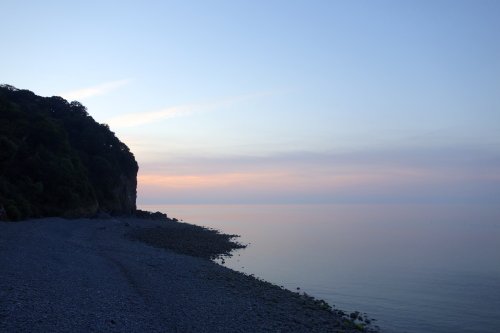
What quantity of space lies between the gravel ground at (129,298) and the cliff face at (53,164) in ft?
56.1

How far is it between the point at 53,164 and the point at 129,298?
3730 centimetres

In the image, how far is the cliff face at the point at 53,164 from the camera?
137 ft

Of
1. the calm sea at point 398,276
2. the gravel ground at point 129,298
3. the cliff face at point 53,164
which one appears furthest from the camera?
the cliff face at point 53,164

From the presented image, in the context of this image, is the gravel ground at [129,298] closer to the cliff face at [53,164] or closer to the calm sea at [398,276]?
the calm sea at [398,276]

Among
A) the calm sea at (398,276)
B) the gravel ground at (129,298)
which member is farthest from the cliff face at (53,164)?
the calm sea at (398,276)

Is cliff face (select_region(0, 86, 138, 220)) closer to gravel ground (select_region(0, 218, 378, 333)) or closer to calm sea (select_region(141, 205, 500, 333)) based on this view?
gravel ground (select_region(0, 218, 378, 333))

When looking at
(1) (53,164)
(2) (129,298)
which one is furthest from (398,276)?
(1) (53,164)

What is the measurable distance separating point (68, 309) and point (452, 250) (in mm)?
45601

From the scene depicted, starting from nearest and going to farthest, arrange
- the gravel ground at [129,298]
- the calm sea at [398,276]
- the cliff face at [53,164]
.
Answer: the gravel ground at [129,298]
the calm sea at [398,276]
the cliff face at [53,164]

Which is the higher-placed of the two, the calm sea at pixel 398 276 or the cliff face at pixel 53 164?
the cliff face at pixel 53 164

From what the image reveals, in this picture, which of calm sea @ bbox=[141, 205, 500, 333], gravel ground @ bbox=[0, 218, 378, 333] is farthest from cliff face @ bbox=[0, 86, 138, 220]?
calm sea @ bbox=[141, 205, 500, 333]

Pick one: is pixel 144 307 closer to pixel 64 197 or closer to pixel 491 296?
pixel 491 296

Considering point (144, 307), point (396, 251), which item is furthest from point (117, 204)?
point (144, 307)

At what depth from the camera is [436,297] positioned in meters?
25.5
